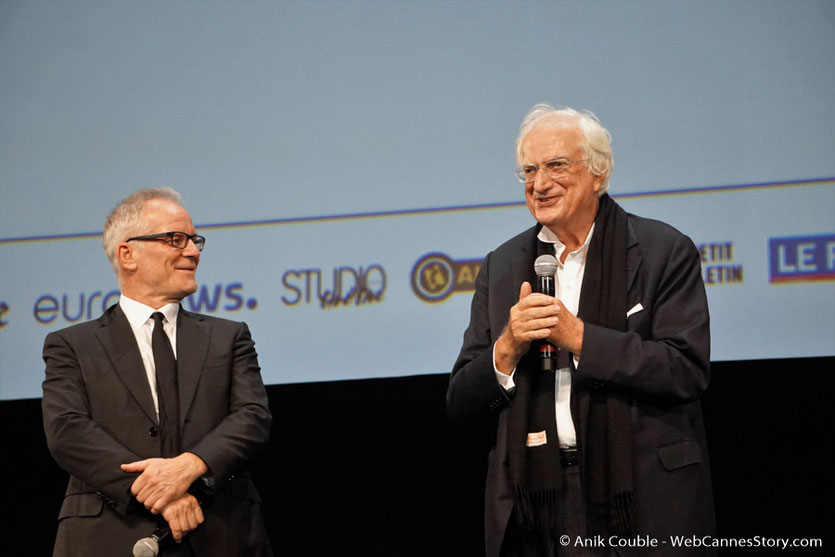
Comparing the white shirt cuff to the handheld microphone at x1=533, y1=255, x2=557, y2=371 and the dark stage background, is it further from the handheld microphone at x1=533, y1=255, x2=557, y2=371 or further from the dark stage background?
the dark stage background

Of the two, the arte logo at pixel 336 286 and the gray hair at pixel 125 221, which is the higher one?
the gray hair at pixel 125 221

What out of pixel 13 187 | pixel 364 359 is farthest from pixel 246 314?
pixel 13 187

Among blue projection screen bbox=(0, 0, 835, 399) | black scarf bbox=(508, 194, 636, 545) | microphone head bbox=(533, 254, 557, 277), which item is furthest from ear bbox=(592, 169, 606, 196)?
blue projection screen bbox=(0, 0, 835, 399)

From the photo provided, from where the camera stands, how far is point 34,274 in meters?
4.05

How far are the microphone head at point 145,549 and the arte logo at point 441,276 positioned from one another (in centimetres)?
170

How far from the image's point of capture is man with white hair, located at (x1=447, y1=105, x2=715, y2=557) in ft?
7.09

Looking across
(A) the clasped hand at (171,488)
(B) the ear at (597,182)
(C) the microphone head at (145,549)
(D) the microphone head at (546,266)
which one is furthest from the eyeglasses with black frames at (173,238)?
(B) the ear at (597,182)

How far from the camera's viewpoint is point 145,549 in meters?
2.34

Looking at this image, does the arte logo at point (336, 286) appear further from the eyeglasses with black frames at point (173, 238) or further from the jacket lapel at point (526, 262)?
the jacket lapel at point (526, 262)

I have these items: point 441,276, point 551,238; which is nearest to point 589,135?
point 551,238

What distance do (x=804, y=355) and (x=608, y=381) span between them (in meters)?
1.57

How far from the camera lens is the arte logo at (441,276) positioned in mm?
3748

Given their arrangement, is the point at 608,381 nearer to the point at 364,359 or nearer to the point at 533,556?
the point at 533,556

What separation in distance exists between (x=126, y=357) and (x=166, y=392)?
6.1 inches
